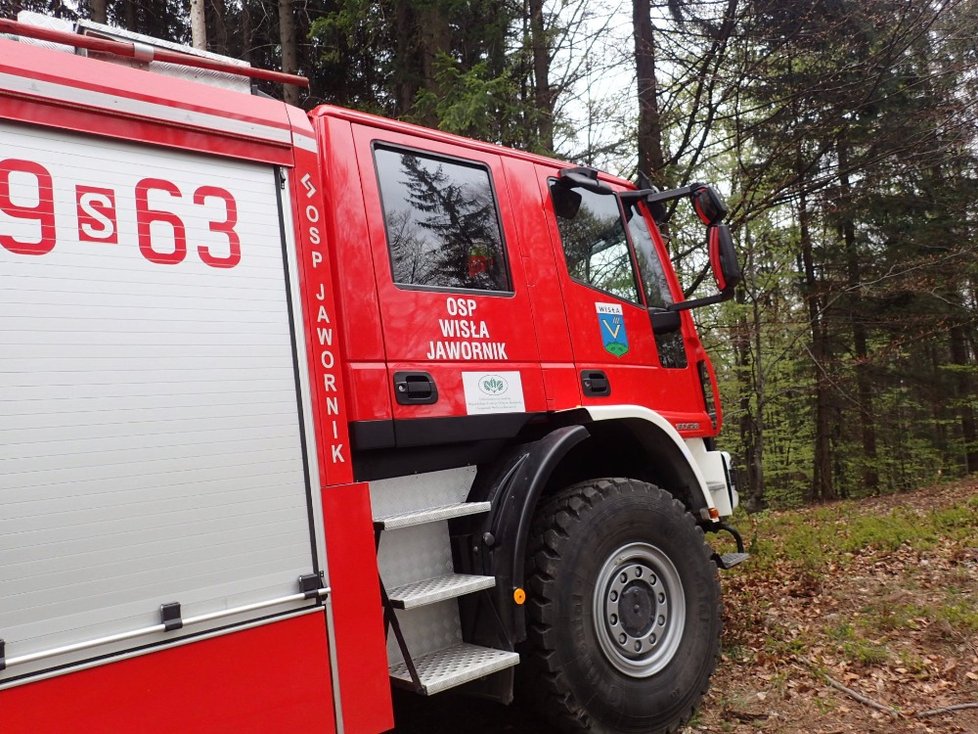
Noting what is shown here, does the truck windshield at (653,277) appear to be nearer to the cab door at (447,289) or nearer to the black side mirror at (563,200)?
the black side mirror at (563,200)

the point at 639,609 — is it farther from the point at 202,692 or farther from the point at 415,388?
the point at 202,692

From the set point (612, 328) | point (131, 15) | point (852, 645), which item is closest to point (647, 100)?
point (612, 328)

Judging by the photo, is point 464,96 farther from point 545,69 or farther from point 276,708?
point 276,708

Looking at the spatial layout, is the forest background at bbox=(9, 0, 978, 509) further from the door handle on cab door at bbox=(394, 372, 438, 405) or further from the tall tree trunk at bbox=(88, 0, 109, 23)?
the door handle on cab door at bbox=(394, 372, 438, 405)

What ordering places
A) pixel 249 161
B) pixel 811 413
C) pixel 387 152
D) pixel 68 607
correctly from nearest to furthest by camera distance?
pixel 68 607, pixel 249 161, pixel 387 152, pixel 811 413

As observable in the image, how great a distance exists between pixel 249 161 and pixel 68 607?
5.21 feet

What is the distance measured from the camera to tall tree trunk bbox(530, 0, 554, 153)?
1043 centimetres

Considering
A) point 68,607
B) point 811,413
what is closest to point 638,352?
point 68,607

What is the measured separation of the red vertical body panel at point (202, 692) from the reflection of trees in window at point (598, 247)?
7.67ft

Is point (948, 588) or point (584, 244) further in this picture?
point (948, 588)

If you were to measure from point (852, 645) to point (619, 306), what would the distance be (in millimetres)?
2538

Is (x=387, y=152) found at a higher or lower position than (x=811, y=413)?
higher

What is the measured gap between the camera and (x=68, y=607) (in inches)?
85.6

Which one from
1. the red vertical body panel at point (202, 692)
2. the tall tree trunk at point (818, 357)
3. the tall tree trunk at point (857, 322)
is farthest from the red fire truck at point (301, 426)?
the tall tree trunk at point (857, 322)
